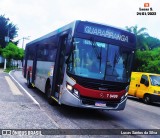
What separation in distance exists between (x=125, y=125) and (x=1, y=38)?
58111 millimetres

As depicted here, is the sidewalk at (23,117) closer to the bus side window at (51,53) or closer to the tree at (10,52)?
the bus side window at (51,53)

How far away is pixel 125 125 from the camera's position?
32.4 ft

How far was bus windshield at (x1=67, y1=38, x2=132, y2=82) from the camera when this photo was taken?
9.98m

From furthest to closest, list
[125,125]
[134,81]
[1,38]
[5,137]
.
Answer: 1. [1,38]
2. [134,81]
3. [125,125]
4. [5,137]


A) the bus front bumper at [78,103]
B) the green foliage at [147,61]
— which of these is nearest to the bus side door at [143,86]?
the bus front bumper at [78,103]

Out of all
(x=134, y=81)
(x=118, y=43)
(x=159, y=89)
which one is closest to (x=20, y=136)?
(x=118, y=43)

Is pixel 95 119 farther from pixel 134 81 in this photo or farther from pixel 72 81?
pixel 134 81

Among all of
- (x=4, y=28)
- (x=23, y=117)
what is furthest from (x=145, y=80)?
(x=4, y=28)

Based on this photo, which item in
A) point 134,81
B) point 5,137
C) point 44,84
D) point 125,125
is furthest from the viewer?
point 134,81

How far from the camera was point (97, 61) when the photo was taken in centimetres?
1014

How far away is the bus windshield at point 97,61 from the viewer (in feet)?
32.8

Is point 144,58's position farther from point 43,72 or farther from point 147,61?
point 43,72

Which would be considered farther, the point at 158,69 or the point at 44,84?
the point at 158,69

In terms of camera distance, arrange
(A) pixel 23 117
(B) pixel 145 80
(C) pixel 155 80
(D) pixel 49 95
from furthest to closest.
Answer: (B) pixel 145 80
(C) pixel 155 80
(D) pixel 49 95
(A) pixel 23 117
